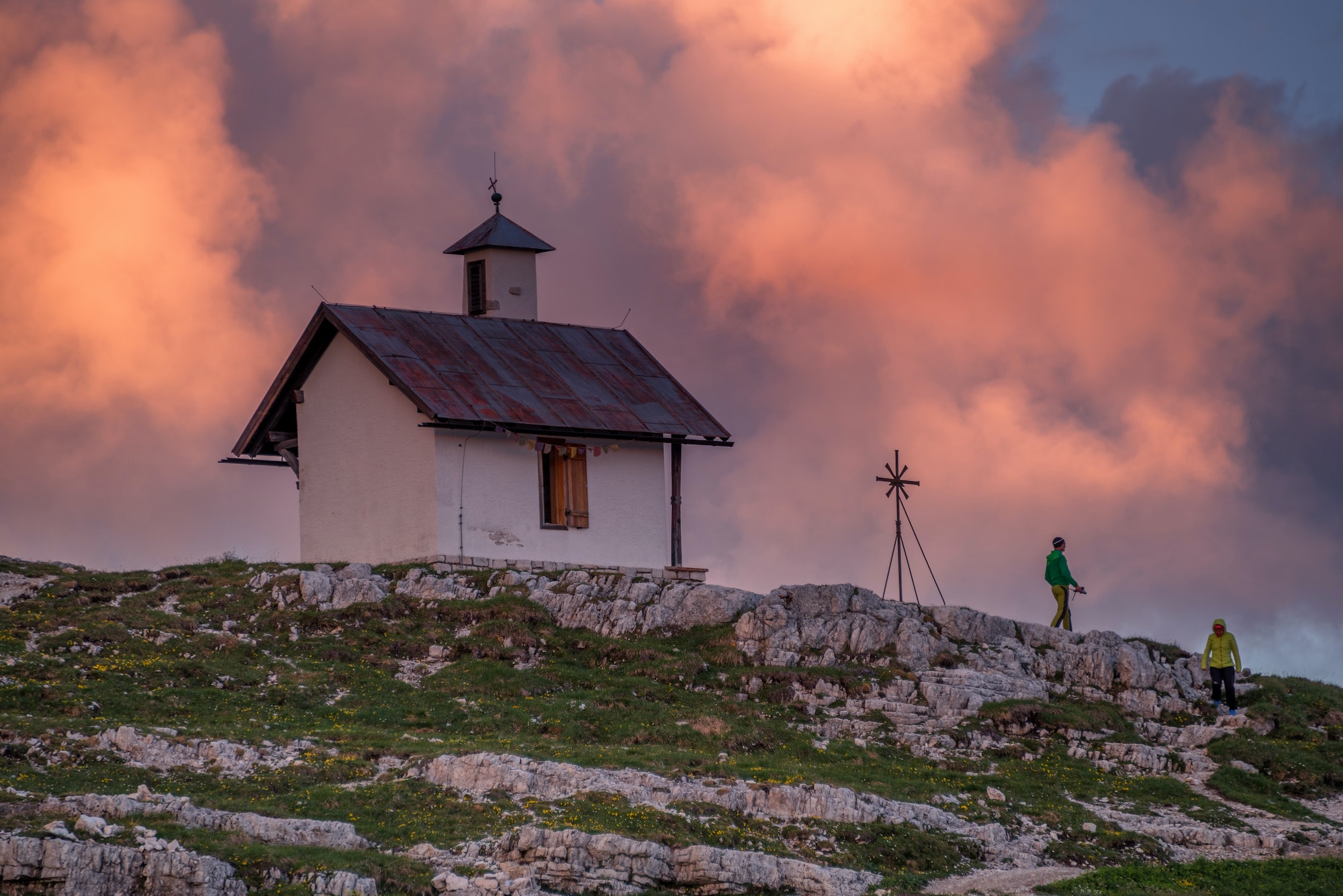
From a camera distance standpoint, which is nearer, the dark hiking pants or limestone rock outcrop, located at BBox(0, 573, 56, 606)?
the dark hiking pants

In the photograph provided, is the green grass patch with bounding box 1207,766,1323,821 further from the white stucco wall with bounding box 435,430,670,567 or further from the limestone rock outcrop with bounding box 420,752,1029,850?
the white stucco wall with bounding box 435,430,670,567

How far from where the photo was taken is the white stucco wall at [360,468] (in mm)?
44094

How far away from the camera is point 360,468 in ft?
151

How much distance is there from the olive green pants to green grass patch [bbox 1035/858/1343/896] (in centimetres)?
1345

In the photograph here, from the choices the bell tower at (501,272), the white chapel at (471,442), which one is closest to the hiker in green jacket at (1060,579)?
the white chapel at (471,442)

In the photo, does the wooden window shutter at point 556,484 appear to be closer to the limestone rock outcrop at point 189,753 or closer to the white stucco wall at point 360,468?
the white stucco wall at point 360,468

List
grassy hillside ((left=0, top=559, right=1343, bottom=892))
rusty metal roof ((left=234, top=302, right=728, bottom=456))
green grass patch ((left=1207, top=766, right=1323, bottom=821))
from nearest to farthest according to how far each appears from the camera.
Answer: grassy hillside ((left=0, top=559, right=1343, bottom=892))
green grass patch ((left=1207, top=766, right=1323, bottom=821))
rusty metal roof ((left=234, top=302, right=728, bottom=456))

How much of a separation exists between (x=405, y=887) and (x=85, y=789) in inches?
237

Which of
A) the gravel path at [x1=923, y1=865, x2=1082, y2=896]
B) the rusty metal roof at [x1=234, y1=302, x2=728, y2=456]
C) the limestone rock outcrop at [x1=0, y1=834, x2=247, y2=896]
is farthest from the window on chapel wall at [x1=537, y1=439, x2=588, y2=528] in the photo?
the limestone rock outcrop at [x1=0, y1=834, x2=247, y2=896]

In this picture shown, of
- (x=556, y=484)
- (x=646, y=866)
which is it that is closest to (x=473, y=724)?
(x=646, y=866)

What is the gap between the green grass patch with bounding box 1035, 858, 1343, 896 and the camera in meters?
25.7

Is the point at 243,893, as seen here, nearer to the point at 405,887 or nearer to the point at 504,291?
the point at 405,887

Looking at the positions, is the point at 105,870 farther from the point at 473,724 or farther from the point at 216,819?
the point at 473,724

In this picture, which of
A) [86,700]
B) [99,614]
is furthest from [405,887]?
[99,614]
